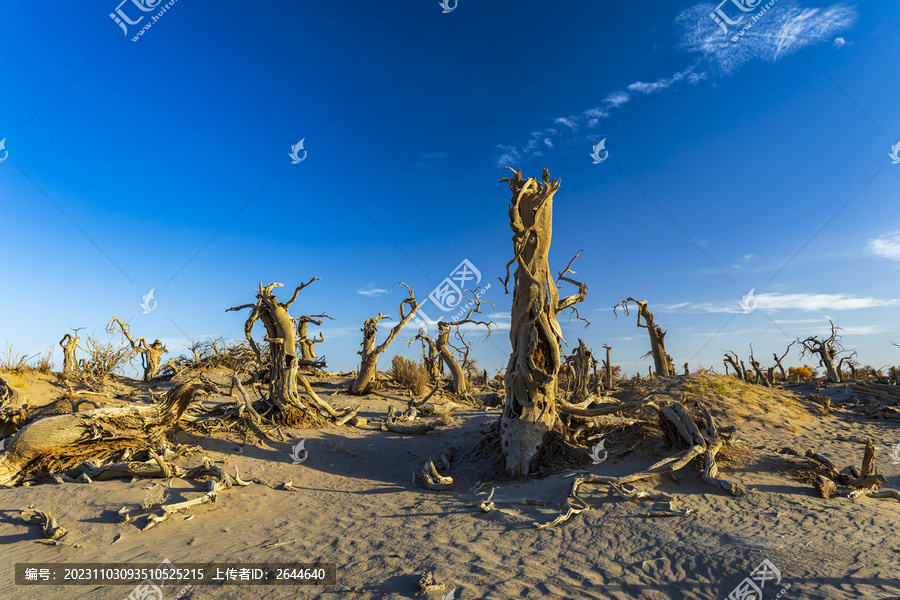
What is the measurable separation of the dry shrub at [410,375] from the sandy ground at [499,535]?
8.56 meters

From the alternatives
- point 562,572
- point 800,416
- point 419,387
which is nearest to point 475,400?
point 419,387

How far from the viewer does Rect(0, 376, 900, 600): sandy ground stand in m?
4.14

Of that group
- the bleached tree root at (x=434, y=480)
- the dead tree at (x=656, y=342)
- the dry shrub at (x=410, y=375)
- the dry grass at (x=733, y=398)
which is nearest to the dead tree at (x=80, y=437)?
the bleached tree root at (x=434, y=480)

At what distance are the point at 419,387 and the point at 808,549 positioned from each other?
13.6 metres

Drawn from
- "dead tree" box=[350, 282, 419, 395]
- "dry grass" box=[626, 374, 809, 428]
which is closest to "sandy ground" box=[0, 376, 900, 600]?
"dry grass" box=[626, 374, 809, 428]

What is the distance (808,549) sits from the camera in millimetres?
4441

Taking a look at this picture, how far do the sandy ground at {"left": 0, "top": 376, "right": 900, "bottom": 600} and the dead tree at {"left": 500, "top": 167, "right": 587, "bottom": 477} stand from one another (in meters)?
0.88

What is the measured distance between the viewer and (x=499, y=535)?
5242 mm

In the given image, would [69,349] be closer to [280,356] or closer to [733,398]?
[280,356]

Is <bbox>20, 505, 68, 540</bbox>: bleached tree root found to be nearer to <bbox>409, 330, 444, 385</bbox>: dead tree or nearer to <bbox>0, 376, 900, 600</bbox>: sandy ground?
<bbox>0, 376, 900, 600</bbox>: sandy ground

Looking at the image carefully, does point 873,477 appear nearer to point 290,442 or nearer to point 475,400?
point 290,442

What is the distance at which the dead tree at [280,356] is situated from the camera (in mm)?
10845

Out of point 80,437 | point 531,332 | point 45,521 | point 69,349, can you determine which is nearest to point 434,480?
point 531,332

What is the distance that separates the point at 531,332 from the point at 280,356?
641 cm
